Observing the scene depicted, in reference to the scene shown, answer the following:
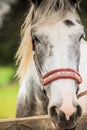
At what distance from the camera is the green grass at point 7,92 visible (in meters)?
13.3

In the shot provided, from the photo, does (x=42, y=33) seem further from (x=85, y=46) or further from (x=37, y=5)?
(x=85, y=46)

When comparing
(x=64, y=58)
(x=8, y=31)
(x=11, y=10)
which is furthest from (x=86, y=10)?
(x=64, y=58)

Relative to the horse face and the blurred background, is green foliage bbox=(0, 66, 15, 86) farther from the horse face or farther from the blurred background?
the horse face

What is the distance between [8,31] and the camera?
23859 mm

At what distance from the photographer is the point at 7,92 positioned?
18625 mm

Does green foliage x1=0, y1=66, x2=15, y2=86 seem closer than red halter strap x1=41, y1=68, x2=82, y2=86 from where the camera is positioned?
No

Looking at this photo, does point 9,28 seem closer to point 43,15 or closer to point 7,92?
point 7,92

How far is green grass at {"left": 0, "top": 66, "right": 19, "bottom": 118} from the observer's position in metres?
13.3

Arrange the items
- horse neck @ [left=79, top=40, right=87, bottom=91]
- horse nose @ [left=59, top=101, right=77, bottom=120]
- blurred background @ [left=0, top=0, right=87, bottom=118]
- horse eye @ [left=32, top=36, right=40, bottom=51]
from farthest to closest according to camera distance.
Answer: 1. blurred background @ [left=0, top=0, right=87, bottom=118]
2. horse neck @ [left=79, top=40, right=87, bottom=91]
3. horse eye @ [left=32, top=36, right=40, bottom=51]
4. horse nose @ [left=59, top=101, right=77, bottom=120]

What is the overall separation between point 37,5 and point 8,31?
731 inches

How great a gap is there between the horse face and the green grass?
678 centimetres

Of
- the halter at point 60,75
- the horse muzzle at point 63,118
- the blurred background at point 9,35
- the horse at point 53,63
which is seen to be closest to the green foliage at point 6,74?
the blurred background at point 9,35

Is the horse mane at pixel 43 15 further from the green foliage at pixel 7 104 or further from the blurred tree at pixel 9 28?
the blurred tree at pixel 9 28

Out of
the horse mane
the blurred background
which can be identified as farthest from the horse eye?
the blurred background
